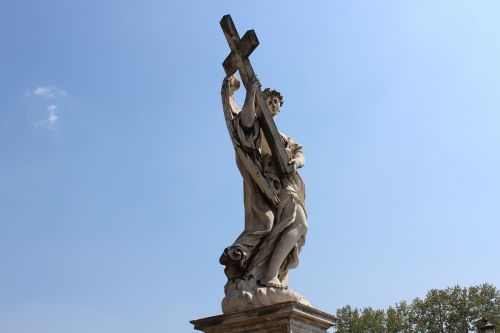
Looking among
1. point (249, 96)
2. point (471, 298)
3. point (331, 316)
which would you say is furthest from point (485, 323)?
point (471, 298)

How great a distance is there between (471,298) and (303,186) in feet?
84.6

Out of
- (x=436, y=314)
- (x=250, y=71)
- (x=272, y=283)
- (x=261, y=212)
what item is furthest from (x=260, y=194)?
(x=436, y=314)

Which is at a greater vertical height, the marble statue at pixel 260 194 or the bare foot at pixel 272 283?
the marble statue at pixel 260 194

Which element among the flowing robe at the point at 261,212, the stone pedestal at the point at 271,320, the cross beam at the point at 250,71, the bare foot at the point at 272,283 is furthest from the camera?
the cross beam at the point at 250,71

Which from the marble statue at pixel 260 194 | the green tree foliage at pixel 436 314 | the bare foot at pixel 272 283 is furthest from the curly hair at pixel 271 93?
the green tree foliage at pixel 436 314

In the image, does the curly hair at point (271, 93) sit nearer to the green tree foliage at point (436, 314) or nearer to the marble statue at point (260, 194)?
the marble statue at point (260, 194)

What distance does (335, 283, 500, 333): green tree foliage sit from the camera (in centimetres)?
3105

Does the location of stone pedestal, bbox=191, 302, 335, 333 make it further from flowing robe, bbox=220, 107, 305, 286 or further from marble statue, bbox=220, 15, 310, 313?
flowing robe, bbox=220, 107, 305, 286

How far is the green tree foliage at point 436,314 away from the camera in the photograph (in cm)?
3105

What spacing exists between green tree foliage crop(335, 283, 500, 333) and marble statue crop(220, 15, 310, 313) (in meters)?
25.3

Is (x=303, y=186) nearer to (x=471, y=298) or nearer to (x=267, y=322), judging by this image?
(x=267, y=322)

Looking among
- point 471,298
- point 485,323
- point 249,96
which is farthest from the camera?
point 471,298

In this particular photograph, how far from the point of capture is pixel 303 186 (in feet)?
28.2

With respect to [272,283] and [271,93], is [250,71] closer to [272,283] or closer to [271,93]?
[271,93]
